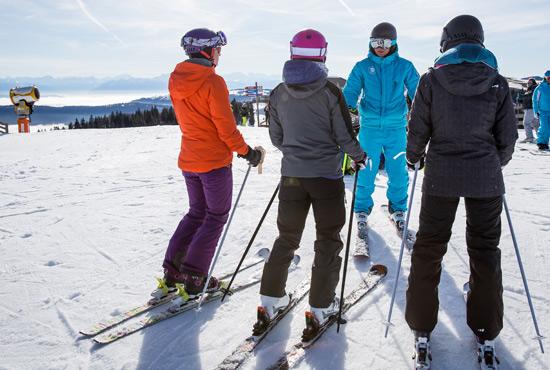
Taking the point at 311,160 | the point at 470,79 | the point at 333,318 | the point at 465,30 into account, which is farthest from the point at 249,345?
the point at 465,30

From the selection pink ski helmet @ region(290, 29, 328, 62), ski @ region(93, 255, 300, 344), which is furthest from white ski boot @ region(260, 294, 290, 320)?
pink ski helmet @ region(290, 29, 328, 62)

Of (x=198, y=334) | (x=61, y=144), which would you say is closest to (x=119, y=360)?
(x=198, y=334)

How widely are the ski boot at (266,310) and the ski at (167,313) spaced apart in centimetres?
44

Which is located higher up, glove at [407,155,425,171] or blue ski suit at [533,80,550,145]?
blue ski suit at [533,80,550,145]

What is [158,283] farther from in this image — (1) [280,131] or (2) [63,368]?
(1) [280,131]

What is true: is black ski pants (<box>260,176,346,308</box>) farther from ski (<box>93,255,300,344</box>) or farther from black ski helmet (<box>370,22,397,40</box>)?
black ski helmet (<box>370,22,397,40</box>)

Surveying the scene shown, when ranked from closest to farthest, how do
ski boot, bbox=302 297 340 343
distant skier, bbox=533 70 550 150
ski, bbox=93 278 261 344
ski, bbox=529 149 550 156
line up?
ski boot, bbox=302 297 340 343, ski, bbox=93 278 261 344, ski, bbox=529 149 550 156, distant skier, bbox=533 70 550 150

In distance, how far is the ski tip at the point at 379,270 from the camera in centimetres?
386

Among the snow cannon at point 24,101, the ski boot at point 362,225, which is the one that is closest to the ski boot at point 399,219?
the ski boot at point 362,225

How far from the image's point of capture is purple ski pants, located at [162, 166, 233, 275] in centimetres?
343

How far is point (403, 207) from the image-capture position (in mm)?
4980

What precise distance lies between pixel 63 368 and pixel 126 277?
4.57ft

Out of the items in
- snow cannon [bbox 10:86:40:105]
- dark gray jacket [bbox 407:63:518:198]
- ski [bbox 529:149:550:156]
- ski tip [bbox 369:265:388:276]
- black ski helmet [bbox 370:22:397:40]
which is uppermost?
snow cannon [bbox 10:86:40:105]

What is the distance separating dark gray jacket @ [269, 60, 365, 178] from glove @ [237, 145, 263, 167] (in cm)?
51
